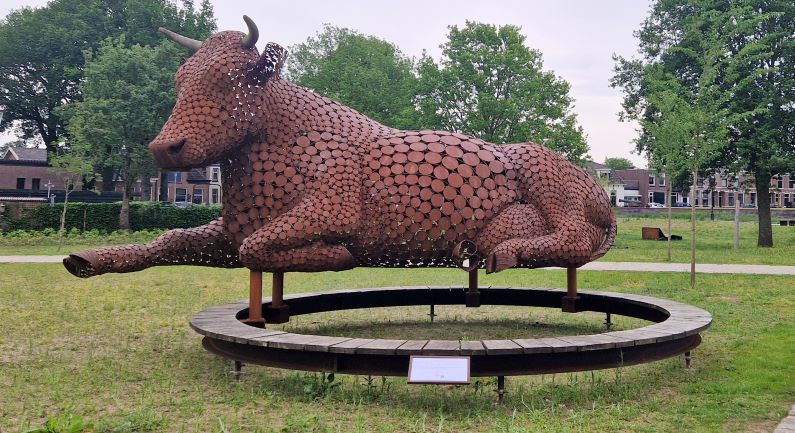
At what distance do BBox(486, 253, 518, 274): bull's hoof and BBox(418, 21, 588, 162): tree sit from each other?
21.8 m

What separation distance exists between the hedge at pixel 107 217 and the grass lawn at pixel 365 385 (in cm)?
1892

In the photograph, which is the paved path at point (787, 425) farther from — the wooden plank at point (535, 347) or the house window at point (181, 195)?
the house window at point (181, 195)

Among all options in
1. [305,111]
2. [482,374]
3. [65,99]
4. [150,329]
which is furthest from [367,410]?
[65,99]

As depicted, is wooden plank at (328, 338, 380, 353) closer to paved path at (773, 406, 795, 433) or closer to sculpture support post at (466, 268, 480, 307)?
paved path at (773, 406, 795, 433)

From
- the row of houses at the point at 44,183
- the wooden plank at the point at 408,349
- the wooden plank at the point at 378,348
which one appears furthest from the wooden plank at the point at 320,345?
the row of houses at the point at 44,183

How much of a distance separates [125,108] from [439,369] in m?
29.9

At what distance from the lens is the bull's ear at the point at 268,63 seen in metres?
7.03

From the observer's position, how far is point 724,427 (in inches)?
202

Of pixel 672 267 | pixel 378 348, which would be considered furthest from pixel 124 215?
pixel 378 348

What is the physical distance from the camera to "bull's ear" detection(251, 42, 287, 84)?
23.1 feet

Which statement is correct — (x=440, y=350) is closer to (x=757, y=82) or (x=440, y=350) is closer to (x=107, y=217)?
(x=757, y=82)

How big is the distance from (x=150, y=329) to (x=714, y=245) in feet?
79.4

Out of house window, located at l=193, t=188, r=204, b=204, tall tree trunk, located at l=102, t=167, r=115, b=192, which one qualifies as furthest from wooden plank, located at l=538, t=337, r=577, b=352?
house window, located at l=193, t=188, r=204, b=204

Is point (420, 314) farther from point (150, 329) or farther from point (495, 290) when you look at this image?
point (150, 329)
